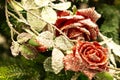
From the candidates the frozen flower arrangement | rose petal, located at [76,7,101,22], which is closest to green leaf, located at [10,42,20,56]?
the frozen flower arrangement

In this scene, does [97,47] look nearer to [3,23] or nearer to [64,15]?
[64,15]

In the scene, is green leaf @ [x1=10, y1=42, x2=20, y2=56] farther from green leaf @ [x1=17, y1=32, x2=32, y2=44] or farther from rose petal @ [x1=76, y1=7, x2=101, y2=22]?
rose petal @ [x1=76, y1=7, x2=101, y2=22]

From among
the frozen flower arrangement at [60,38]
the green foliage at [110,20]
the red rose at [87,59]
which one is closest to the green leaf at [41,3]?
the frozen flower arrangement at [60,38]

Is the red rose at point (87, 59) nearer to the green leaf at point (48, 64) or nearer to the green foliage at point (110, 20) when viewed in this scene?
the green leaf at point (48, 64)

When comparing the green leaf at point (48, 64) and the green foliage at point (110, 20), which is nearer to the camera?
the green leaf at point (48, 64)

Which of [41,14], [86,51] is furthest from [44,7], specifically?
[86,51]

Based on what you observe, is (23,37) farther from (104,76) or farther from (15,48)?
(104,76)

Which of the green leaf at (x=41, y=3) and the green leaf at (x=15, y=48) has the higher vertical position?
the green leaf at (x=41, y=3)
